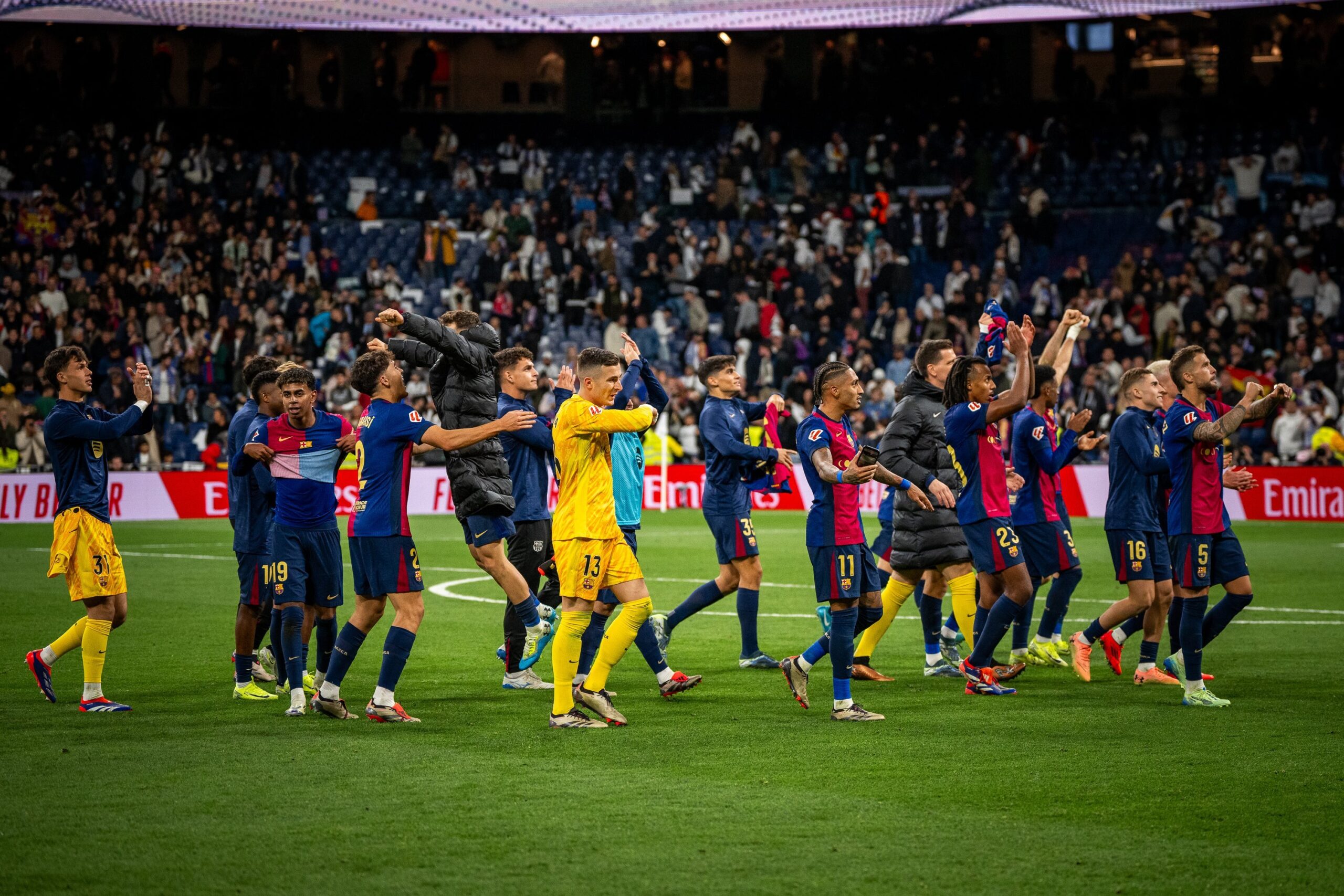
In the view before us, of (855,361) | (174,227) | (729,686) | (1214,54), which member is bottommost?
(729,686)

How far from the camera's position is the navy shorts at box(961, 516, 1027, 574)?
9688 millimetres

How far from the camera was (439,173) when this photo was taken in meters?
36.8

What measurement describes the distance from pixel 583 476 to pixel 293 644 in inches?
85.0

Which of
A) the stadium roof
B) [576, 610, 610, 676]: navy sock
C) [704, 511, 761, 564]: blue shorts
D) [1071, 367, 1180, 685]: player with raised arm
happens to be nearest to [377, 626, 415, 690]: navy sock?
[576, 610, 610, 676]: navy sock

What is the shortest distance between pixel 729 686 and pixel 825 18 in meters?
25.6

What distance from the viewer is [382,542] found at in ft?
28.1

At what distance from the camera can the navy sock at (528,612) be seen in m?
9.98

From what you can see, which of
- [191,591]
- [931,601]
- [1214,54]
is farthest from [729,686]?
[1214,54]

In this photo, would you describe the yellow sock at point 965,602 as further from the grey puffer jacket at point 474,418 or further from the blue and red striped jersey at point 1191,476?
the grey puffer jacket at point 474,418

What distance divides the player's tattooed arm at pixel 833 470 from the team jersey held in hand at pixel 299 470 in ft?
9.57

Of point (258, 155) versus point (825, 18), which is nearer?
point (825, 18)

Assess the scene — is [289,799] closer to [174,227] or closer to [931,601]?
[931,601]

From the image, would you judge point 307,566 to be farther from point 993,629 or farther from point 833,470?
point 993,629

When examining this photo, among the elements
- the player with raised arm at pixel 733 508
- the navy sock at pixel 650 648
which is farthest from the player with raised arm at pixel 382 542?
the player with raised arm at pixel 733 508
